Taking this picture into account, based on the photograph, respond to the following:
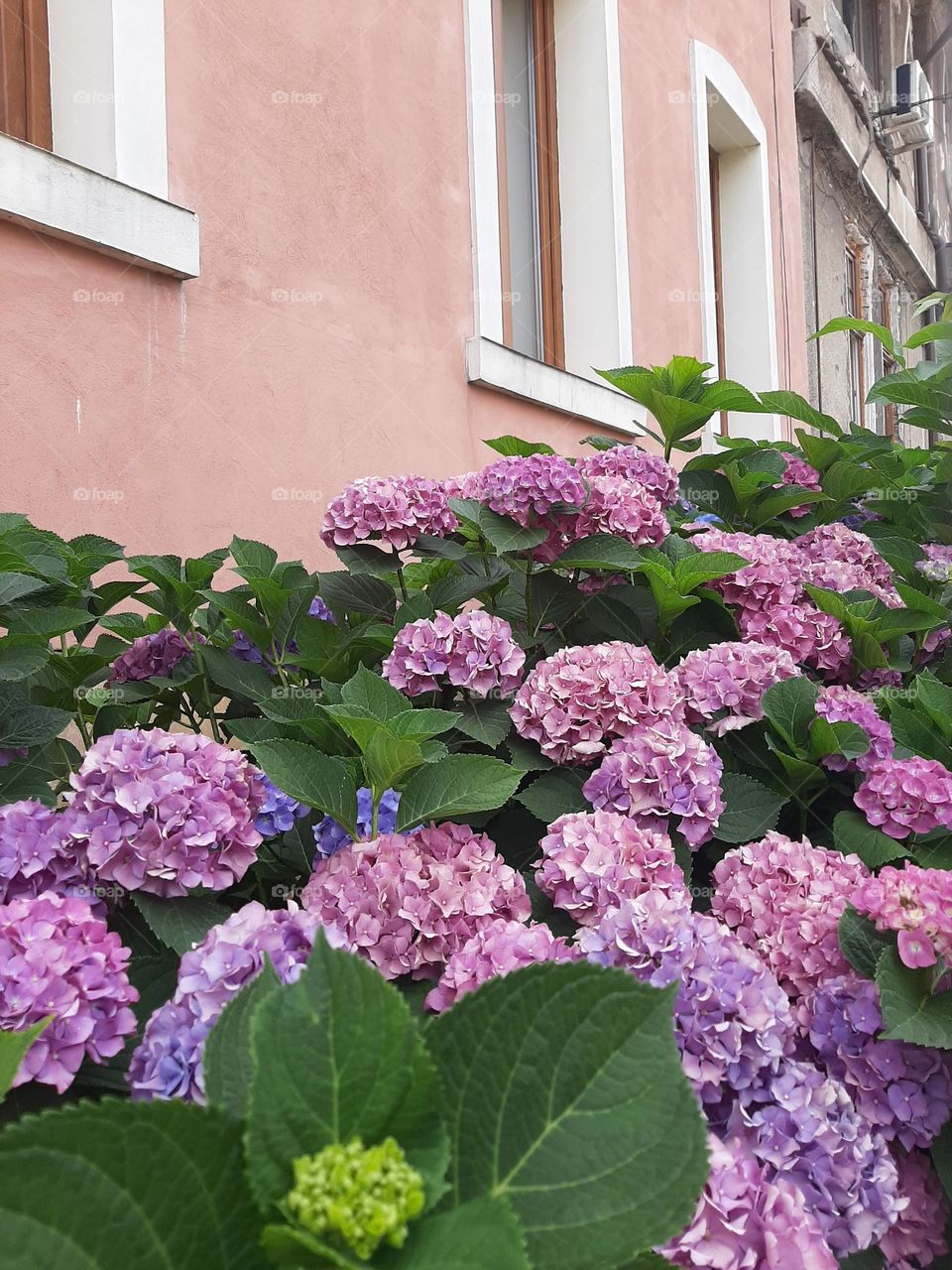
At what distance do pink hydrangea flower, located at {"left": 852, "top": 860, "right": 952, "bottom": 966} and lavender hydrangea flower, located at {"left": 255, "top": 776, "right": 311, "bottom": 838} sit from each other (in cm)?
57

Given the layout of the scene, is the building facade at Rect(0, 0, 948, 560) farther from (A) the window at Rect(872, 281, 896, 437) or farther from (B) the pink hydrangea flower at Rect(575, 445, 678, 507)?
(A) the window at Rect(872, 281, 896, 437)

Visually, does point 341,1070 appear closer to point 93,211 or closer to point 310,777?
point 310,777

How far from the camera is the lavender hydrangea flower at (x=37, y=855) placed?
0.96m

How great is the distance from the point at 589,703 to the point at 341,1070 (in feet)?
2.75

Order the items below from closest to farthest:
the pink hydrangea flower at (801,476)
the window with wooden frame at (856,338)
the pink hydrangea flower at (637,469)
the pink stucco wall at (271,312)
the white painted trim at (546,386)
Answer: the pink hydrangea flower at (637,469), the pink hydrangea flower at (801,476), the pink stucco wall at (271,312), the white painted trim at (546,386), the window with wooden frame at (856,338)

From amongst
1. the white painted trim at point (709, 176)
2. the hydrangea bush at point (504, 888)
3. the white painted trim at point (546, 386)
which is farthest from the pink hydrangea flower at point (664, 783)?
the white painted trim at point (709, 176)

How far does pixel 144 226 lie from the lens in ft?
9.37

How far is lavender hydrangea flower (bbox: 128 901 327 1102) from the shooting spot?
0.68 metres

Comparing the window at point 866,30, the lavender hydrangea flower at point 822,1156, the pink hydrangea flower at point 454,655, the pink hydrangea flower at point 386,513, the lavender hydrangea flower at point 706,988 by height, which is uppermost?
the window at point 866,30

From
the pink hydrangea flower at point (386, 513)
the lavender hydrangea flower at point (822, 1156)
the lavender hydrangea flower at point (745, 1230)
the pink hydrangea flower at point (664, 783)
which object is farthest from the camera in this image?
the pink hydrangea flower at point (386, 513)

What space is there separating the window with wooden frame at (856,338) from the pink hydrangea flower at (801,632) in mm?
9575

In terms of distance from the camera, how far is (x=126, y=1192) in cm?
40

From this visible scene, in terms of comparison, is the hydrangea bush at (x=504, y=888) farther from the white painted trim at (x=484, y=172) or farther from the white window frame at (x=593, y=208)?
the white window frame at (x=593, y=208)

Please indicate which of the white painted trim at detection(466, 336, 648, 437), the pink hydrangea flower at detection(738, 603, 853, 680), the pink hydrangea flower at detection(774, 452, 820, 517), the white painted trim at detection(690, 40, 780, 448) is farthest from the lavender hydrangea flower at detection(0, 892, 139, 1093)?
the white painted trim at detection(690, 40, 780, 448)
